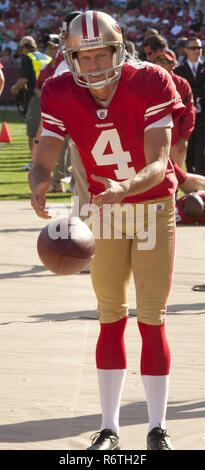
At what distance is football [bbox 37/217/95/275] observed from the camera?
3564 millimetres

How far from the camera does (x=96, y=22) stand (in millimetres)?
3662

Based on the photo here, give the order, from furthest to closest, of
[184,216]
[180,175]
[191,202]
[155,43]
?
[184,216]
[191,202]
[180,175]
[155,43]

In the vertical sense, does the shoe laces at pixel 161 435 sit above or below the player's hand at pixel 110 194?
below

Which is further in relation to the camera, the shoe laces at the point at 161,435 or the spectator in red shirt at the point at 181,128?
the spectator in red shirt at the point at 181,128

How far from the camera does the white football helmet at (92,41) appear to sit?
359 centimetres

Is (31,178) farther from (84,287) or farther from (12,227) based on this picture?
(12,227)

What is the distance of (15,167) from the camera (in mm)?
15258

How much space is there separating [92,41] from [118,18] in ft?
77.3

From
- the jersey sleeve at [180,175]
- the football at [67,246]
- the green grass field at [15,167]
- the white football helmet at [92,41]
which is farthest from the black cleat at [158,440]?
the green grass field at [15,167]

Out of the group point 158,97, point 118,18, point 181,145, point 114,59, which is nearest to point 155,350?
point 158,97

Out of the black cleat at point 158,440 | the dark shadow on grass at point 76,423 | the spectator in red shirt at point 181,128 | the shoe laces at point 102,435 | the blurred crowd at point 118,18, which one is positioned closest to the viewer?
the black cleat at point 158,440

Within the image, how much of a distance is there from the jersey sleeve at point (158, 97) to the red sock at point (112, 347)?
91 cm

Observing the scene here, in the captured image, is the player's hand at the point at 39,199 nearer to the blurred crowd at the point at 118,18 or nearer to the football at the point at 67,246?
the football at the point at 67,246

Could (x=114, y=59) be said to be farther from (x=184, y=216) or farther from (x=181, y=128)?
(x=184, y=216)
